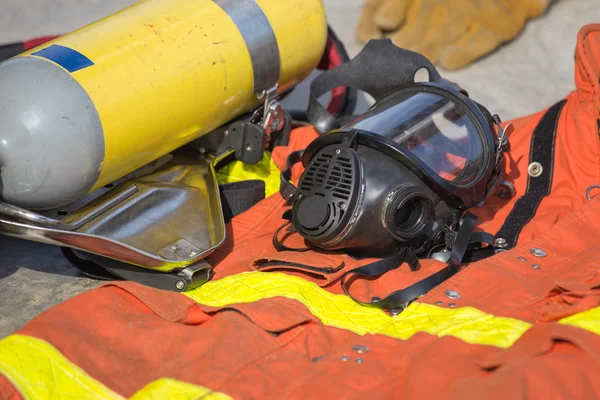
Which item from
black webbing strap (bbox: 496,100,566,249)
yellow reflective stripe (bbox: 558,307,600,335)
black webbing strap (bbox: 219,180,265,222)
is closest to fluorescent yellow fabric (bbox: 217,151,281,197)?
black webbing strap (bbox: 219,180,265,222)

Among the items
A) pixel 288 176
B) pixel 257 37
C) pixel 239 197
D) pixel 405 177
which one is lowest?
pixel 239 197

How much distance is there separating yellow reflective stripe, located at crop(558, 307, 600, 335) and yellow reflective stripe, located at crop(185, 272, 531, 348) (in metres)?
0.12

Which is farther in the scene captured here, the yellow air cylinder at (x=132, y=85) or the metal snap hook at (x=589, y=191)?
the metal snap hook at (x=589, y=191)

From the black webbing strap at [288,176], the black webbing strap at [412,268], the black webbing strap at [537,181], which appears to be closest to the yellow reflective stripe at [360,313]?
the black webbing strap at [412,268]

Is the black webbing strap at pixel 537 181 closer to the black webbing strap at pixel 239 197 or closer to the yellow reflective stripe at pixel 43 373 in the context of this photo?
the black webbing strap at pixel 239 197

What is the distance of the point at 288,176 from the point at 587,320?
3.91 feet

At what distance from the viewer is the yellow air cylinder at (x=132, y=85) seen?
6.78 feet

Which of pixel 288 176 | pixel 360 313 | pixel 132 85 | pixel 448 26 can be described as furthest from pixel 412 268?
pixel 448 26

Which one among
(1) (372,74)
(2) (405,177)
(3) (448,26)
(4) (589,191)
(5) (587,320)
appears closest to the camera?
(5) (587,320)

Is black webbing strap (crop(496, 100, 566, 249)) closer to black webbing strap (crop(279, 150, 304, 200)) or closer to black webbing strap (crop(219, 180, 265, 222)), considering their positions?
black webbing strap (crop(279, 150, 304, 200))

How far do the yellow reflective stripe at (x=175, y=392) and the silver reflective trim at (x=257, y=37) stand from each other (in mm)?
1302

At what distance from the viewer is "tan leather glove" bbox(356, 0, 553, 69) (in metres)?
3.94

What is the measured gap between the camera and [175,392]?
5.57ft

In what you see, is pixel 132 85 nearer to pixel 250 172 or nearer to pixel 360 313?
pixel 250 172
